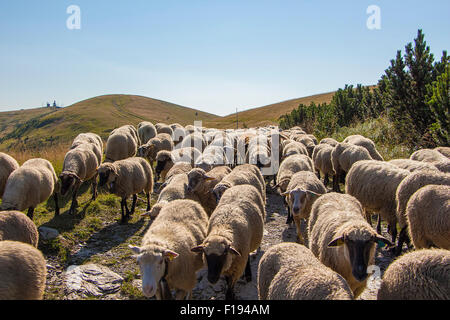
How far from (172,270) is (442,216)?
4.61 metres

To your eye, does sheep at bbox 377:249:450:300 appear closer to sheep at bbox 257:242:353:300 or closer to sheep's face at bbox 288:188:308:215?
sheep at bbox 257:242:353:300

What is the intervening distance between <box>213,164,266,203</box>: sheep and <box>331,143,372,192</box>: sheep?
395cm

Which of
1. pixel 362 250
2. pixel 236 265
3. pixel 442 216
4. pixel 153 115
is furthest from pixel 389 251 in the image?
pixel 153 115

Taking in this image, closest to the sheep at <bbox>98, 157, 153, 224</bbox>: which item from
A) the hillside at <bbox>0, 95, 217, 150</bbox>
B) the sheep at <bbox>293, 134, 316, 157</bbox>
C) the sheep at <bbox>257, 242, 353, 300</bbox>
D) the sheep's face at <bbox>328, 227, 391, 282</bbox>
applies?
the sheep at <bbox>257, 242, 353, 300</bbox>

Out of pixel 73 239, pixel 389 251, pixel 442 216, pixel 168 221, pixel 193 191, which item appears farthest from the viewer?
pixel 193 191

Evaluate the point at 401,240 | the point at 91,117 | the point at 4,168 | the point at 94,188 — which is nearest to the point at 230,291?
the point at 401,240

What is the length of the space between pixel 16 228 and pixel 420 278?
615cm

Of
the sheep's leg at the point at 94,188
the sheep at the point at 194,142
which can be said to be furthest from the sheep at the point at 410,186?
the sheep at the point at 194,142

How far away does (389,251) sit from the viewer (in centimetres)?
655

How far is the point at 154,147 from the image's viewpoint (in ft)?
49.5

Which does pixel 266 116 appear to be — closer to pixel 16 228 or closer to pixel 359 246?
pixel 16 228

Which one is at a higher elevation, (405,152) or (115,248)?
(405,152)

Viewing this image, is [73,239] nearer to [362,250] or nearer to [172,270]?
[172,270]

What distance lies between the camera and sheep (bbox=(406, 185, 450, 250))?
4.85 meters
